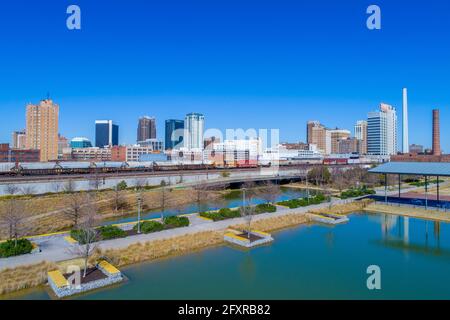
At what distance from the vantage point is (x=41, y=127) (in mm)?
85062

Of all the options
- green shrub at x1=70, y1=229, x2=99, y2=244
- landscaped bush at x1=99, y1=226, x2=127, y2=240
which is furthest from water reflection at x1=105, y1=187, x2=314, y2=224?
green shrub at x1=70, y1=229, x2=99, y2=244

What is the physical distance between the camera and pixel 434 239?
743 inches

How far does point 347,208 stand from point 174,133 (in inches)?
5389

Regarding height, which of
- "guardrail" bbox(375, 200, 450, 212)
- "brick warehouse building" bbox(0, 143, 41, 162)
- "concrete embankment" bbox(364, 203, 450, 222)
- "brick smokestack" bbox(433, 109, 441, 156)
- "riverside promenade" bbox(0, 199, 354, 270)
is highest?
"brick smokestack" bbox(433, 109, 441, 156)

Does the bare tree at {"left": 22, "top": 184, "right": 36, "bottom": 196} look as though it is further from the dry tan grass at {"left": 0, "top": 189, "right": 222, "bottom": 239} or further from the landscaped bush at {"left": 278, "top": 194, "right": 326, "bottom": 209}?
the landscaped bush at {"left": 278, "top": 194, "right": 326, "bottom": 209}

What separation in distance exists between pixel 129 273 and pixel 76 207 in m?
9.39

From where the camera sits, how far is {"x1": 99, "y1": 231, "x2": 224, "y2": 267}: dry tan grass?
14.0m

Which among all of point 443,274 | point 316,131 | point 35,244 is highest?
point 316,131

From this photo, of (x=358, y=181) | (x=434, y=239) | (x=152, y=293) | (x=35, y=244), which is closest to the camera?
(x=152, y=293)

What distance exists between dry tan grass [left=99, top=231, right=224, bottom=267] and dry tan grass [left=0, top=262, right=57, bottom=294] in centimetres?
245
